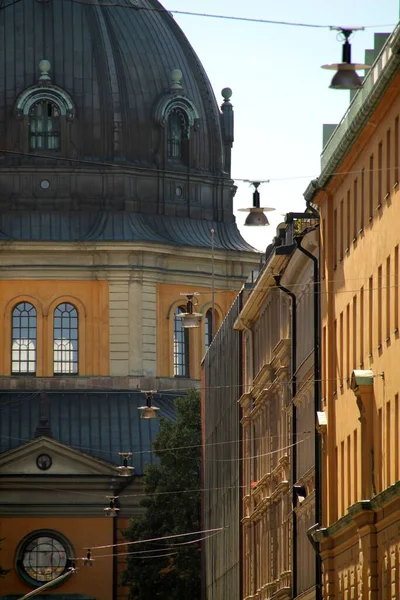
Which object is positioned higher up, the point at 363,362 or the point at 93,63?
the point at 93,63

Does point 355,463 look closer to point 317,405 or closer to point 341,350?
point 341,350

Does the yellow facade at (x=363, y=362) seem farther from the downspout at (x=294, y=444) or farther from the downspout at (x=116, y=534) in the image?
the downspout at (x=116, y=534)

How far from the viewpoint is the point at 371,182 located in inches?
1529

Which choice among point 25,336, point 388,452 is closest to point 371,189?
point 388,452

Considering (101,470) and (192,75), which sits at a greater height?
(192,75)

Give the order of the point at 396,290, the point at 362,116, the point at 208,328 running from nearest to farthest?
the point at 396,290 → the point at 362,116 → the point at 208,328

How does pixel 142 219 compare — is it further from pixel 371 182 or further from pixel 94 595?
pixel 371 182

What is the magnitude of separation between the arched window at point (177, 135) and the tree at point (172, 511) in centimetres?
1399

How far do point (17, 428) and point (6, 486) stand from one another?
8.77 feet

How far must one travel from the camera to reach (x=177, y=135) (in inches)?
3888

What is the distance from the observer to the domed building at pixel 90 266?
93188 millimetres

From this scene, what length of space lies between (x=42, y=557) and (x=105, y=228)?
11785mm

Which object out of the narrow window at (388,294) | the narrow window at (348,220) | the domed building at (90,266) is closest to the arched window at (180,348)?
the domed building at (90,266)

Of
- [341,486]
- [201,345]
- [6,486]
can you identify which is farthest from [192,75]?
[341,486]
